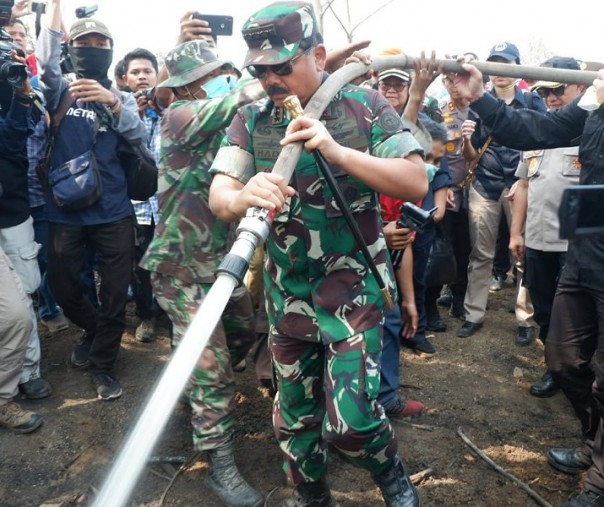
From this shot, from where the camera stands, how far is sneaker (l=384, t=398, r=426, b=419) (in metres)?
3.88

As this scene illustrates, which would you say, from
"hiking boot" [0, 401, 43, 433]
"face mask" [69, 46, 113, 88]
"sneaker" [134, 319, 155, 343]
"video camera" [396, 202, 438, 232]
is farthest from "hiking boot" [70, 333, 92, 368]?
"video camera" [396, 202, 438, 232]

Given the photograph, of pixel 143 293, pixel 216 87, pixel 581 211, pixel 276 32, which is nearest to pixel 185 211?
pixel 216 87

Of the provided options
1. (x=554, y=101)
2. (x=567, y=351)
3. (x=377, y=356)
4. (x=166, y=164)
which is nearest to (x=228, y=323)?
(x=166, y=164)

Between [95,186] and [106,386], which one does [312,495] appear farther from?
[95,186]

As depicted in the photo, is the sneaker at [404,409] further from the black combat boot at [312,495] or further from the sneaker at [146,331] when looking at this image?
the sneaker at [146,331]

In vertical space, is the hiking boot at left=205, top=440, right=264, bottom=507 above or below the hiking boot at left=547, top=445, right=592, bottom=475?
above

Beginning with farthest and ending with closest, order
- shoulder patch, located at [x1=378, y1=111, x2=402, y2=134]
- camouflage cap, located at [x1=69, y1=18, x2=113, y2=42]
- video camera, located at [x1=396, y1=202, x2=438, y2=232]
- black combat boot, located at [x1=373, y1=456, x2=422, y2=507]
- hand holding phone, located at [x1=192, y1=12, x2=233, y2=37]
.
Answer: hand holding phone, located at [x1=192, y1=12, x2=233, y2=37], camouflage cap, located at [x1=69, y1=18, x2=113, y2=42], video camera, located at [x1=396, y1=202, x2=438, y2=232], black combat boot, located at [x1=373, y1=456, x2=422, y2=507], shoulder patch, located at [x1=378, y1=111, x2=402, y2=134]

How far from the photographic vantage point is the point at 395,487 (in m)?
2.79

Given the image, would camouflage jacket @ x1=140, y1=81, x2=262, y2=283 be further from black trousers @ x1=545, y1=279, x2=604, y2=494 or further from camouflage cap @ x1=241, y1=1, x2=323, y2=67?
black trousers @ x1=545, y1=279, x2=604, y2=494

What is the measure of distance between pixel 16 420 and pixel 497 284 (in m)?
5.60

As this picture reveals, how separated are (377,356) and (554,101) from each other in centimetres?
312

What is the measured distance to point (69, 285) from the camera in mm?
4293

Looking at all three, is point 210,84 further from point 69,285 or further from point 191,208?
point 69,285

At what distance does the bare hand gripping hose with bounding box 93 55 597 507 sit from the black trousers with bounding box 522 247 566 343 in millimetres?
2832
